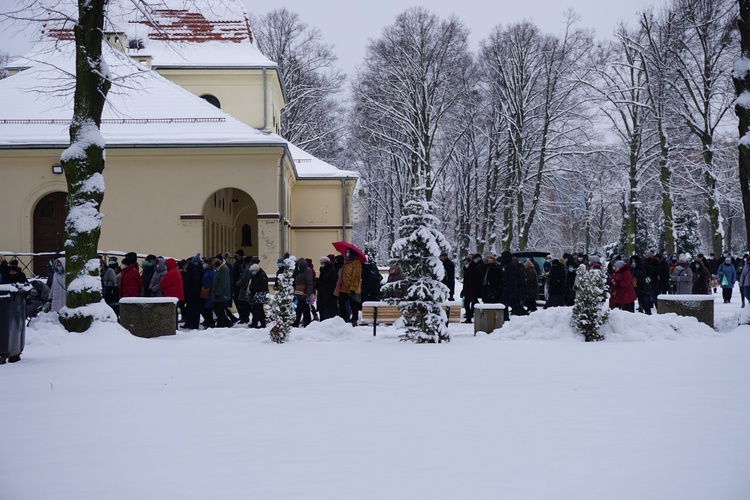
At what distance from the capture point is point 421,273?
A: 14.1 meters

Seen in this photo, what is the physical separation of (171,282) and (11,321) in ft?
19.8

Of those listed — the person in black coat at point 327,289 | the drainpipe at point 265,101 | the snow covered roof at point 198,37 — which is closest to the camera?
the person in black coat at point 327,289

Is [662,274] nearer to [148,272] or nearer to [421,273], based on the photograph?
[421,273]

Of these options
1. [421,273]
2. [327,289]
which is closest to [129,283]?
[327,289]

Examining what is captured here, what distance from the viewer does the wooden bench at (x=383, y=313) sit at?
15961mm

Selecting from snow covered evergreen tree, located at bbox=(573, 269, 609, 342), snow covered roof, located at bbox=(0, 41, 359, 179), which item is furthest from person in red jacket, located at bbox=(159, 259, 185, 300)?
Answer: snow covered roof, located at bbox=(0, 41, 359, 179)

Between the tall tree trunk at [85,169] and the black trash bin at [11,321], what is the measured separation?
273cm

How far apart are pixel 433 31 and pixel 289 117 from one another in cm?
1141

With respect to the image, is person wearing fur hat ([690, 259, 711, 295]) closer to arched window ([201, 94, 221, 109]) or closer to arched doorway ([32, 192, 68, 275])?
arched doorway ([32, 192, 68, 275])

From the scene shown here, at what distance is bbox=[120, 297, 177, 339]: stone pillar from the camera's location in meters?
15.3

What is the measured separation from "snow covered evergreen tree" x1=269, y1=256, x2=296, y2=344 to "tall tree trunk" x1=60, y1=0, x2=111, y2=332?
3133 millimetres

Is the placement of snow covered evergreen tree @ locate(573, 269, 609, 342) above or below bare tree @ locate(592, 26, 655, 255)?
below

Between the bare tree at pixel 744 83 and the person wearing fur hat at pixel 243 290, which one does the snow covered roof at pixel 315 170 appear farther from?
the bare tree at pixel 744 83

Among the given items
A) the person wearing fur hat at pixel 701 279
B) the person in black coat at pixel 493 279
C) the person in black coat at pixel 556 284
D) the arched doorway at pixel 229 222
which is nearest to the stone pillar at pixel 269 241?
the arched doorway at pixel 229 222
